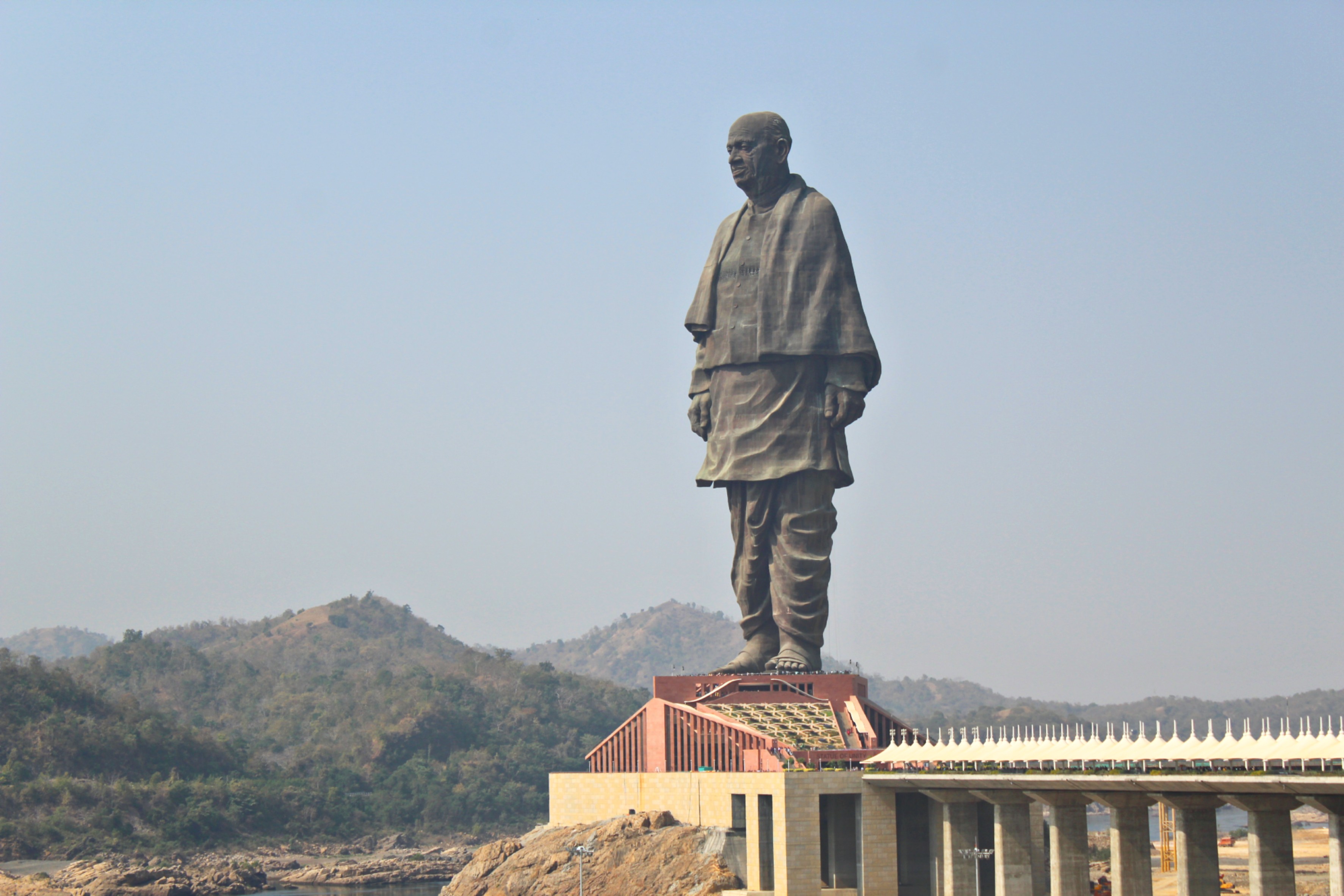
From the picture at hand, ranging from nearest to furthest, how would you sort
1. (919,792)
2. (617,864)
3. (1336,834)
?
(1336,834) < (919,792) < (617,864)

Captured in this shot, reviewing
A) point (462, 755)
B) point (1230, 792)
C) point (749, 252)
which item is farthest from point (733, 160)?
point (462, 755)

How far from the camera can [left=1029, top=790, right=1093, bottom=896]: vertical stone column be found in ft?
128

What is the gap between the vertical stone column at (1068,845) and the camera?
128 ft

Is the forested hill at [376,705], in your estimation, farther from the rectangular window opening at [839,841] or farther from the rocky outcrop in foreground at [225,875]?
the rectangular window opening at [839,841]

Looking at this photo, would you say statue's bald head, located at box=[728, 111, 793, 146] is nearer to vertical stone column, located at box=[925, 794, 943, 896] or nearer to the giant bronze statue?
the giant bronze statue

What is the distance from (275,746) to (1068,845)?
9742 centimetres

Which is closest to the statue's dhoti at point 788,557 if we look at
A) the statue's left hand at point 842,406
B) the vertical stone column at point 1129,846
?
the statue's left hand at point 842,406

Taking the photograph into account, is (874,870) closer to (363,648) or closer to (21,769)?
(21,769)

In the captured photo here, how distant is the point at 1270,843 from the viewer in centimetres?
3256

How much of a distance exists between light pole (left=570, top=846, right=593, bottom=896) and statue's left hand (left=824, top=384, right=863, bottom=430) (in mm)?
16112

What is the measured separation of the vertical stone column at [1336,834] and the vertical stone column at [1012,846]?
34.2 ft

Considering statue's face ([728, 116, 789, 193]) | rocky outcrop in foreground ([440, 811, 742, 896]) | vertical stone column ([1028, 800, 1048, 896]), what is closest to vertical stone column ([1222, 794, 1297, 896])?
vertical stone column ([1028, 800, 1048, 896])

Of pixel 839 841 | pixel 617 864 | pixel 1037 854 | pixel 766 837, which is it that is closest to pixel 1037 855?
pixel 1037 854

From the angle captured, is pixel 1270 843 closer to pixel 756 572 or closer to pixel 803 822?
pixel 803 822
